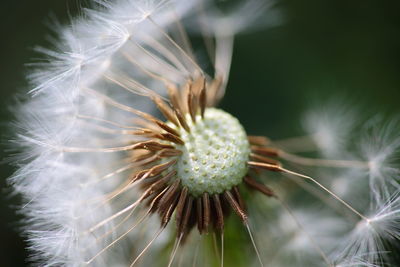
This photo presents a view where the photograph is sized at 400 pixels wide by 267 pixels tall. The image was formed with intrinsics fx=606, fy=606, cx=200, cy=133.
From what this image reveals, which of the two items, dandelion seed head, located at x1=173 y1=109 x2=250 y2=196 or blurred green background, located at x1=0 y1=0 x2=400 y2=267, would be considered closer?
dandelion seed head, located at x1=173 y1=109 x2=250 y2=196

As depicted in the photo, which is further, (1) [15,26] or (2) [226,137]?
(1) [15,26]

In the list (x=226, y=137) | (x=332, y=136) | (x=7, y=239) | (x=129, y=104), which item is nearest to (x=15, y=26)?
(x=129, y=104)

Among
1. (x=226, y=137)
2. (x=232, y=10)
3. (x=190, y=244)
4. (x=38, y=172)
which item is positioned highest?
(x=232, y=10)

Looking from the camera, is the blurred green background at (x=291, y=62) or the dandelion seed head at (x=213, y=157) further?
the blurred green background at (x=291, y=62)

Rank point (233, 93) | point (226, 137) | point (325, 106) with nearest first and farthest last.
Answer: point (226, 137) < point (325, 106) < point (233, 93)

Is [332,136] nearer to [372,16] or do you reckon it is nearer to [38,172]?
[372,16]

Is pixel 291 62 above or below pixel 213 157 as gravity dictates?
above

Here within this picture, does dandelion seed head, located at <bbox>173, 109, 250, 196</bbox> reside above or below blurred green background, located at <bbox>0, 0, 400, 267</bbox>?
below

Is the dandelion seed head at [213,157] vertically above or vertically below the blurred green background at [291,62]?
below
